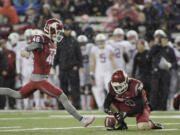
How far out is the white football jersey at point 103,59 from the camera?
14.0m

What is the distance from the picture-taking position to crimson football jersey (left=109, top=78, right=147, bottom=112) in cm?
814

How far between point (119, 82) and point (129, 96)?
1.33 ft

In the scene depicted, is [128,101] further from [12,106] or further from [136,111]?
[12,106]

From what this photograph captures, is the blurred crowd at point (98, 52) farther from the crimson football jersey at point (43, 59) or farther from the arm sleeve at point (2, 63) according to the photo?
the crimson football jersey at point (43, 59)

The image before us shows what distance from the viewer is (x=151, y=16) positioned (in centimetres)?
1634

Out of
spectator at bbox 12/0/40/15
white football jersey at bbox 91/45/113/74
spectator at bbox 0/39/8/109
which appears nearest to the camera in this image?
white football jersey at bbox 91/45/113/74

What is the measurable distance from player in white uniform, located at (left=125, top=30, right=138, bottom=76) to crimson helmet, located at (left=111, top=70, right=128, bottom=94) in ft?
21.0

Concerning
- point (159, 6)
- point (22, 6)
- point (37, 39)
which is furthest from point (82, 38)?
point (37, 39)

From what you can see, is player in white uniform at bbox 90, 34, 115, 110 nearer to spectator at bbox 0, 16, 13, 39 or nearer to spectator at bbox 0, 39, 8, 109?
spectator at bbox 0, 39, 8, 109

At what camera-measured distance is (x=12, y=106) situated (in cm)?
1450

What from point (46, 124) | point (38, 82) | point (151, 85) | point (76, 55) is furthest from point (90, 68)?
point (38, 82)

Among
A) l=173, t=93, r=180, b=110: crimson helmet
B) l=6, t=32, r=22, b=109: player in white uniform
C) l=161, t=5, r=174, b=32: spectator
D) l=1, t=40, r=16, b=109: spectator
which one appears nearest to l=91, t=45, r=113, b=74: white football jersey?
l=173, t=93, r=180, b=110: crimson helmet

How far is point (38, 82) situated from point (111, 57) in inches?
233

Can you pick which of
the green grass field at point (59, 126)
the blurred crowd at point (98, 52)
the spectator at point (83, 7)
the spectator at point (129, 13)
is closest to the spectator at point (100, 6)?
the spectator at point (83, 7)
